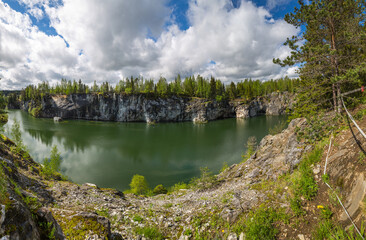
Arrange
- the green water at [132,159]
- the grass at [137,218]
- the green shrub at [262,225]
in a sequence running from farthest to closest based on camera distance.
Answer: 1. the green water at [132,159]
2. the grass at [137,218]
3. the green shrub at [262,225]

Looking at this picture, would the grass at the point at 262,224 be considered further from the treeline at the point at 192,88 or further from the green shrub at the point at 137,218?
the treeline at the point at 192,88

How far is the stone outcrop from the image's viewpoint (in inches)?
4195

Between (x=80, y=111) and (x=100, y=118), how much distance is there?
47.9 feet

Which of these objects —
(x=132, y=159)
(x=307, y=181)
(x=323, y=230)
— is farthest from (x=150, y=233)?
(x=132, y=159)

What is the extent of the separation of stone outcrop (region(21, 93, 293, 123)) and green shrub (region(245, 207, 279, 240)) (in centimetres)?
9668

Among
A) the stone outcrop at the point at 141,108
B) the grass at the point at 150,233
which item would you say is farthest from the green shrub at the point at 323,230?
the stone outcrop at the point at 141,108

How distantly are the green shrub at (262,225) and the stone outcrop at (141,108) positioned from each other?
96.7 metres

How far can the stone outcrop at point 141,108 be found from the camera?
106562 millimetres

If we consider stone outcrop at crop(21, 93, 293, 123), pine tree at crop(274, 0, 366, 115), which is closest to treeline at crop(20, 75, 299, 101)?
stone outcrop at crop(21, 93, 293, 123)

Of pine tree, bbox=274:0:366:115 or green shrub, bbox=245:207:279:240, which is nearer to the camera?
green shrub, bbox=245:207:279:240

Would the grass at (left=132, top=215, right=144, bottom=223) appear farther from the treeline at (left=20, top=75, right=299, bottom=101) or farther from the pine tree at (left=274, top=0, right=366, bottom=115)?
the treeline at (left=20, top=75, right=299, bottom=101)

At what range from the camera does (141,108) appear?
107 m

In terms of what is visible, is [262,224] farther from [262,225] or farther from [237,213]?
[237,213]

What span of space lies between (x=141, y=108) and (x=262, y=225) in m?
106
